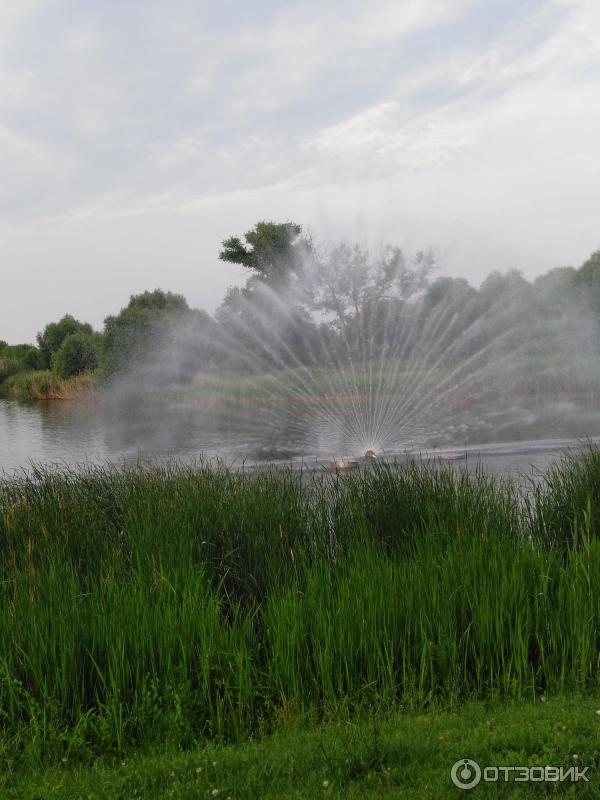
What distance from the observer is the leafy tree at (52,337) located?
74.5 metres

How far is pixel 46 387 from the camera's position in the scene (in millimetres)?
60062

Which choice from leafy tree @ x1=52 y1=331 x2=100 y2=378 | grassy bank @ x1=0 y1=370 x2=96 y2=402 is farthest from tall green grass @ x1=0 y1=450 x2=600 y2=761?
leafy tree @ x1=52 y1=331 x2=100 y2=378

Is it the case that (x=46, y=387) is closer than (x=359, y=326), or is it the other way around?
(x=359, y=326)

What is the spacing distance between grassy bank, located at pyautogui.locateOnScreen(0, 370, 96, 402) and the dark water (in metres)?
10.8

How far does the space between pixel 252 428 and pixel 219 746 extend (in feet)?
82.9

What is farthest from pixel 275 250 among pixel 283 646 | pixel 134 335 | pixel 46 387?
pixel 283 646

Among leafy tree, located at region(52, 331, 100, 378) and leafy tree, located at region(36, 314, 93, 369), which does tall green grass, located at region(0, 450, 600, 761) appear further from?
leafy tree, located at region(36, 314, 93, 369)

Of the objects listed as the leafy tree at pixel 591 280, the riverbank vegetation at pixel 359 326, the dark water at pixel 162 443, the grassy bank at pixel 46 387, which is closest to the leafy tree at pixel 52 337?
the grassy bank at pixel 46 387

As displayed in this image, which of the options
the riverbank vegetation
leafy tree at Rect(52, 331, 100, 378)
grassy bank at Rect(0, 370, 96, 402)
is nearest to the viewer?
the riverbank vegetation

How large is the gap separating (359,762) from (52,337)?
2917 inches

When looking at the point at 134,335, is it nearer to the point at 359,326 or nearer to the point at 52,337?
the point at 359,326

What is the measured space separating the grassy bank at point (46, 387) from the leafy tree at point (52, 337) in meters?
→ 5.52

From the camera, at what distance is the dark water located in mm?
20141

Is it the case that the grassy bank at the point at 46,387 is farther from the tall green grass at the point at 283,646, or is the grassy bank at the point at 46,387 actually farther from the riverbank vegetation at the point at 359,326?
the tall green grass at the point at 283,646
